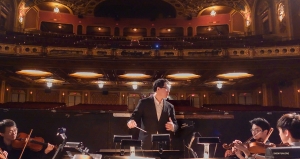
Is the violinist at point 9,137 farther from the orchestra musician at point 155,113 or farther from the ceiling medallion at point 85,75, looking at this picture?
the ceiling medallion at point 85,75

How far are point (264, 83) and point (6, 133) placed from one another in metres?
13.8

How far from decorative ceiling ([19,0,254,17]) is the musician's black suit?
14735 millimetres

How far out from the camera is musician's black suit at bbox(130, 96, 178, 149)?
288cm

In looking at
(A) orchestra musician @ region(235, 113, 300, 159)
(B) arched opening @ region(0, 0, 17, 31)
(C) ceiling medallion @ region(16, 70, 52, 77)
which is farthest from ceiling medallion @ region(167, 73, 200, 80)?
(A) orchestra musician @ region(235, 113, 300, 159)

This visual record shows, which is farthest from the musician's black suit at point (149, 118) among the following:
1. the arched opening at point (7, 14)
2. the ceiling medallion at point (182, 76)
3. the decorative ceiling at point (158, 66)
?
the arched opening at point (7, 14)

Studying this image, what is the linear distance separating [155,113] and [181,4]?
49.7ft

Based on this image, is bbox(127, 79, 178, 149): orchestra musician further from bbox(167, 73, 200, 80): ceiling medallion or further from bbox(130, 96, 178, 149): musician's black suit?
bbox(167, 73, 200, 80): ceiling medallion

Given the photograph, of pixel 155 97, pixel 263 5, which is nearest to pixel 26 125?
pixel 155 97

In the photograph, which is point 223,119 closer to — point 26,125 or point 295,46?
point 26,125

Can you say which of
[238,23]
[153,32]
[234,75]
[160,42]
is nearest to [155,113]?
[234,75]

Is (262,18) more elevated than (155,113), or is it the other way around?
(262,18)

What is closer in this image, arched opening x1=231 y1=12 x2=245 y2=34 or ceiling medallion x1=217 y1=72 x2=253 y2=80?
ceiling medallion x1=217 y1=72 x2=253 y2=80

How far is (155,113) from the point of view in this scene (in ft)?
9.57

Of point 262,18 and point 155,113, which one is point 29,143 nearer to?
point 155,113
